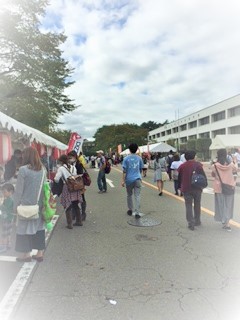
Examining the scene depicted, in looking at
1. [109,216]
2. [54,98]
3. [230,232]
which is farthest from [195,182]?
[54,98]

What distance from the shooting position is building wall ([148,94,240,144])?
55.7 meters

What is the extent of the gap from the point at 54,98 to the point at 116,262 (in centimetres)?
2292

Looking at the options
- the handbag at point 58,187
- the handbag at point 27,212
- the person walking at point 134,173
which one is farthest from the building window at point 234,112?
the handbag at point 27,212

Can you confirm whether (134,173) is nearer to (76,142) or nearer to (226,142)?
(76,142)

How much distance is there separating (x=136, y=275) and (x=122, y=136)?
261 feet

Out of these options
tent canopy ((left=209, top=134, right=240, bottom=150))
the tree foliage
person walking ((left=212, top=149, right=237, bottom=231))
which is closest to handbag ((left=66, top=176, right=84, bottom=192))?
person walking ((left=212, top=149, right=237, bottom=231))

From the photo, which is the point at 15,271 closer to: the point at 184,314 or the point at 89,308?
the point at 89,308

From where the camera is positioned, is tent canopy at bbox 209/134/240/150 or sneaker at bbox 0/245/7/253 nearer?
sneaker at bbox 0/245/7/253

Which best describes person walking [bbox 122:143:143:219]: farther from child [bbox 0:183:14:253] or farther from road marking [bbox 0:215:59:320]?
road marking [bbox 0:215:59:320]

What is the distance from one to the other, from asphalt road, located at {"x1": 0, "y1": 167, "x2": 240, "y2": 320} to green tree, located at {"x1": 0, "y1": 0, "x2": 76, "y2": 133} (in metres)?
18.1

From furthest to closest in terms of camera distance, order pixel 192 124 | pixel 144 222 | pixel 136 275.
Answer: pixel 192 124 → pixel 144 222 → pixel 136 275

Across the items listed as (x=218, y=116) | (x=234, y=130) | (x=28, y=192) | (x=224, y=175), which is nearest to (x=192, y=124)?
(x=218, y=116)

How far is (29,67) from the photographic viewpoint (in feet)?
77.3

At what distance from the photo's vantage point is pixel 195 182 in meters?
6.86
